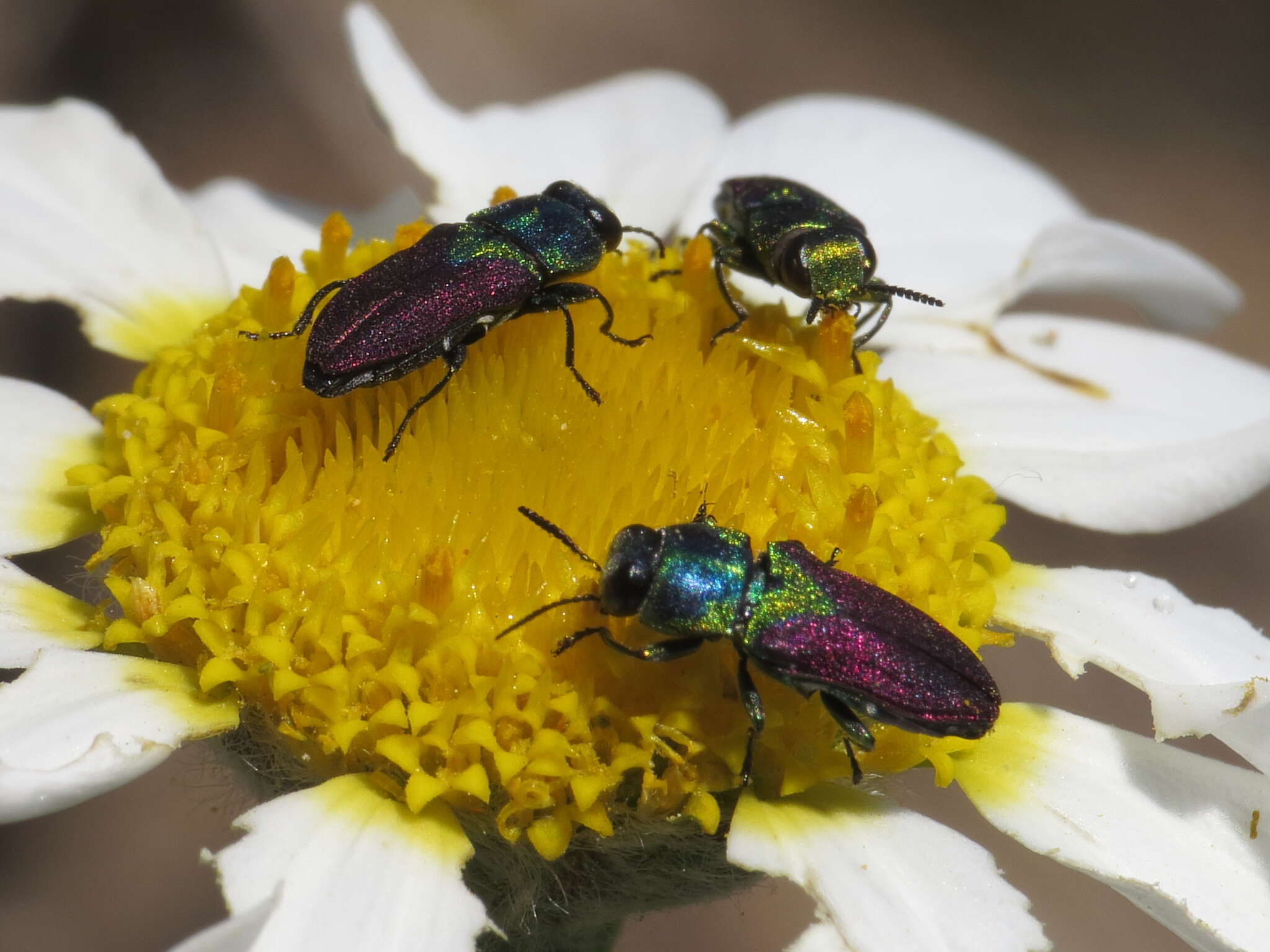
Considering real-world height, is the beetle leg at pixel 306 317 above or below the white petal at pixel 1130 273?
below

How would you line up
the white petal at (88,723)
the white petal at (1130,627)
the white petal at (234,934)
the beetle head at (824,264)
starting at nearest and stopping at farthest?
the white petal at (234,934) < the white petal at (88,723) < the white petal at (1130,627) < the beetle head at (824,264)

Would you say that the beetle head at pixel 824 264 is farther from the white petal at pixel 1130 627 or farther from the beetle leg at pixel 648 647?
Answer: the beetle leg at pixel 648 647

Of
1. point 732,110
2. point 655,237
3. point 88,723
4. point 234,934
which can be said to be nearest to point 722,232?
point 655,237

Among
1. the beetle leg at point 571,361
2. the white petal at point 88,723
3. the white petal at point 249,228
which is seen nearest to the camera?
the white petal at point 88,723

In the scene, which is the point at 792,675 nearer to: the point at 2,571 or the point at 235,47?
the point at 2,571

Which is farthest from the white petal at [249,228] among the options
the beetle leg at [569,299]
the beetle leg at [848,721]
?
the beetle leg at [848,721]
